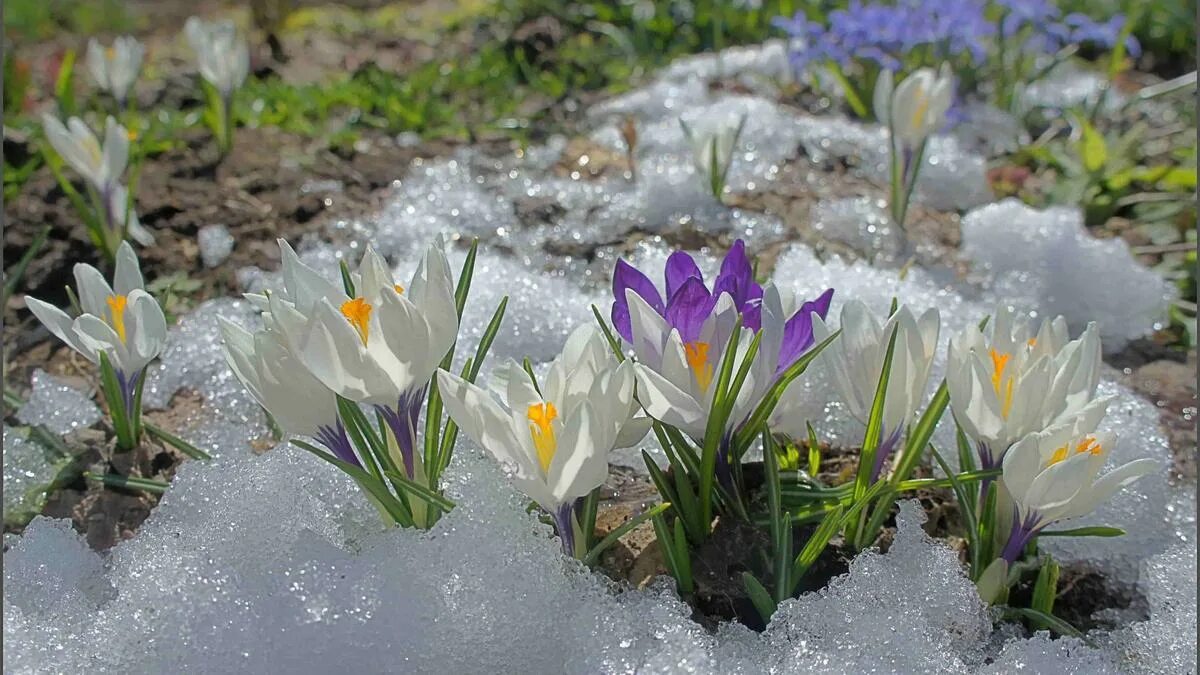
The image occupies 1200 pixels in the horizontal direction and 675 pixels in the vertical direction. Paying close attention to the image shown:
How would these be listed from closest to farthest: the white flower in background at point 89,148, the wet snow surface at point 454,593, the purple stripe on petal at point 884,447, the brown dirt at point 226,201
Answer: the wet snow surface at point 454,593, the purple stripe on petal at point 884,447, the white flower in background at point 89,148, the brown dirt at point 226,201

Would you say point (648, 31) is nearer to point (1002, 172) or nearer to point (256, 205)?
point (1002, 172)

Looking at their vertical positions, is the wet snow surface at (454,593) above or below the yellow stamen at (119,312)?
below

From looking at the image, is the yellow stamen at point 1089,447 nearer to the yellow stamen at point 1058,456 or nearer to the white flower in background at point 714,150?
the yellow stamen at point 1058,456

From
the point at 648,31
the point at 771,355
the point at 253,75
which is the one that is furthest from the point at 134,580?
the point at 648,31

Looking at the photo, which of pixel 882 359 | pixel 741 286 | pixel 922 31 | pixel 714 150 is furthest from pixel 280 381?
pixel 922 31

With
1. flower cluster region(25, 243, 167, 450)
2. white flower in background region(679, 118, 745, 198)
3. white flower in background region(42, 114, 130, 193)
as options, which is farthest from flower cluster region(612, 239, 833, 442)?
white flower in background region(42, 114, 130, 193)

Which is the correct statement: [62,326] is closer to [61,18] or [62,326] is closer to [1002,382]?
[1002,382]

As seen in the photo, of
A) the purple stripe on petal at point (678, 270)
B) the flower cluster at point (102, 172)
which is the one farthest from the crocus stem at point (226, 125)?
the purple stripe on petal at point (678, 270)

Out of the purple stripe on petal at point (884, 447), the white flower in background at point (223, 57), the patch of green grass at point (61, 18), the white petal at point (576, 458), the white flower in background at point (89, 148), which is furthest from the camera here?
the patch of green grass at point (61, 18)
